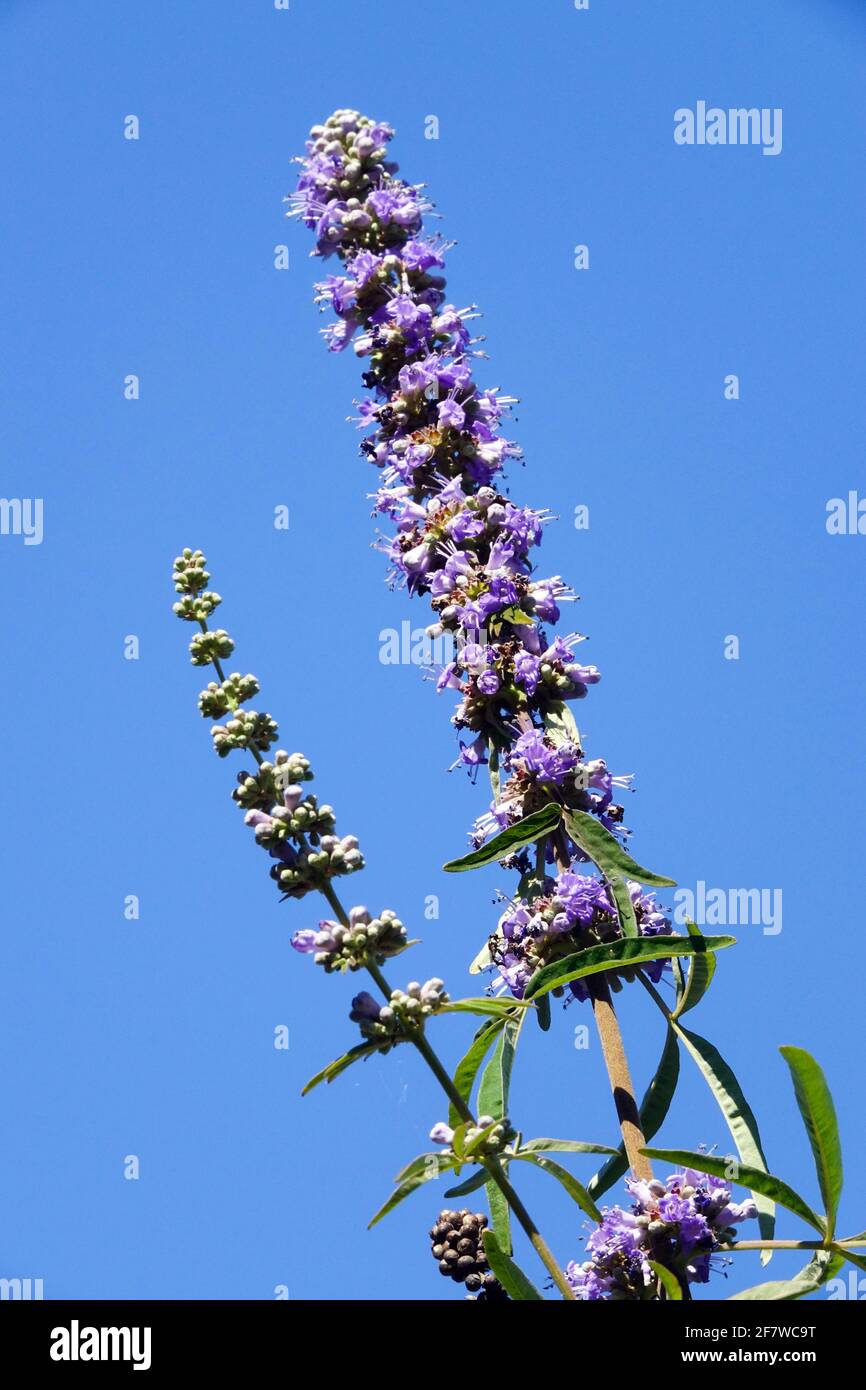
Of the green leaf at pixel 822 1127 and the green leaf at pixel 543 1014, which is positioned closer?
the green leaf at pixel 822 1127

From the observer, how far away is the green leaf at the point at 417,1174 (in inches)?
193

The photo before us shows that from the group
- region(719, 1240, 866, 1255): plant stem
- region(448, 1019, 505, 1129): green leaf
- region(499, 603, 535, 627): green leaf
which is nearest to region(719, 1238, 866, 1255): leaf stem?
region(719, 1240, 866, 1255): plant stem

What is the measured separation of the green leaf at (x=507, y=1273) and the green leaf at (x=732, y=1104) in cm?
98

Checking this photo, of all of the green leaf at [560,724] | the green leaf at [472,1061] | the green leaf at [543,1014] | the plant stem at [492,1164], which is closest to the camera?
the plant stem at [492,1164]

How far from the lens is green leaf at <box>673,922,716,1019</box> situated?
19.1 feet

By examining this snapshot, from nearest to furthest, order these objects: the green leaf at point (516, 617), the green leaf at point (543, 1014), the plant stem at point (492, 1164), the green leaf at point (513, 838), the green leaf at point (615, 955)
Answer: the plant stem at point (492, 1164), the green leaf at point (615, 955), the green leaf at point (513, 838), the green leaf at point (543, 1014), the green leaf at point (516, 617)

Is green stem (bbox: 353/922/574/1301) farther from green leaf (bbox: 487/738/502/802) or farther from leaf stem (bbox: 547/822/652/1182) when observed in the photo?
green leaf (bbox: 487/738/502/802)

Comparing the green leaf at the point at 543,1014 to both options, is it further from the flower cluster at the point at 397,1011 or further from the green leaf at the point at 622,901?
the flower cluster at the point at 397,1011

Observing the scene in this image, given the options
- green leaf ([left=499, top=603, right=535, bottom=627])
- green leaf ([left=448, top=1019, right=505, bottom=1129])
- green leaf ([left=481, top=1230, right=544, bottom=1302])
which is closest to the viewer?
green leaf ([left=481, top=1230, right=544, bottom=1302])

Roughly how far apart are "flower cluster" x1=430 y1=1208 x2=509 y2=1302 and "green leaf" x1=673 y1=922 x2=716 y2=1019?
112 cm

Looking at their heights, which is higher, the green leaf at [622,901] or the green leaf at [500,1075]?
the green leaf at [622,901]

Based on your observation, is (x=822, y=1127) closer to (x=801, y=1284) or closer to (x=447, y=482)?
(x=801, y=1284)

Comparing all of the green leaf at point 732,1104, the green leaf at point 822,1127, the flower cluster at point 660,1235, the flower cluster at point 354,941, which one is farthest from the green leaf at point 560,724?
the flower cluster at point 660,1235

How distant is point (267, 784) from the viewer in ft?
17.6
